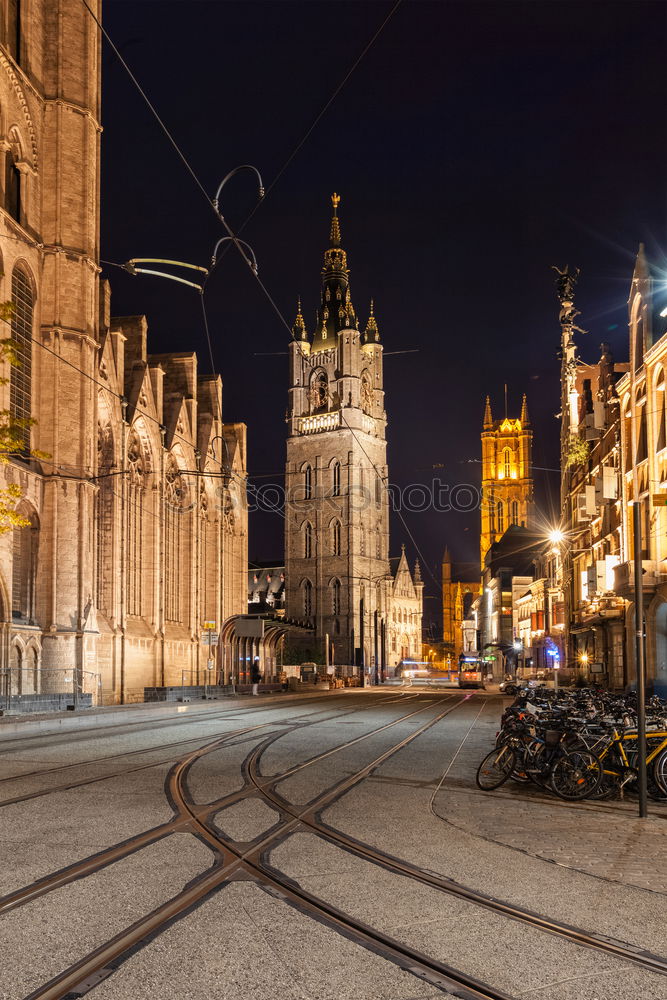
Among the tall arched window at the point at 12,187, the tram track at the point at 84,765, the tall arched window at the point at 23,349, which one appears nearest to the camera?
the tram track at the point at 84,765

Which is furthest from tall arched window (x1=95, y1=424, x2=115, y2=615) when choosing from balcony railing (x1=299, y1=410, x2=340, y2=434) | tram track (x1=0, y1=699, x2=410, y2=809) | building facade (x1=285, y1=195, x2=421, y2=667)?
balcony railing (x1=299, y1=410, x2=340, y2=434)

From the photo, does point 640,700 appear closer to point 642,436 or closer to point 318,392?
point 642,436

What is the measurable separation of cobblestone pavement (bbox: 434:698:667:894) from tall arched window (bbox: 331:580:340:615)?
98.9 meters

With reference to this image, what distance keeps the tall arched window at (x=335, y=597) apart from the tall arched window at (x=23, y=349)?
77523mm

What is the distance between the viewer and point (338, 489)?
114 meters

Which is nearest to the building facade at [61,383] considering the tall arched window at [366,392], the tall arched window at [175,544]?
the tall arched window at [175,544]

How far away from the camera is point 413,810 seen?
34.5 feet

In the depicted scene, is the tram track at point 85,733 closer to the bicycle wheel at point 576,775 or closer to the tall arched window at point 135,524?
the bicycle wheel at point 576,775

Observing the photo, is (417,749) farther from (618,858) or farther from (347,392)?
(347,392)

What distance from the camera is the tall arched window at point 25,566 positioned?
36.1 m

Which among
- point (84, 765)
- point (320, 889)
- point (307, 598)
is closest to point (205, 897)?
point (320, 889)

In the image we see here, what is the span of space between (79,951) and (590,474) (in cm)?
3873

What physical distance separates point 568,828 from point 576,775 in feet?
7.15

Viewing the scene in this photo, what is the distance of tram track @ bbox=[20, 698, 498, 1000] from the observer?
4766 mm
